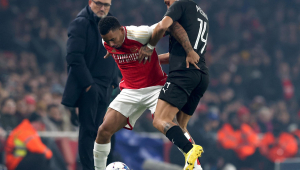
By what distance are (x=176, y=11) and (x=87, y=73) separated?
150 centimetres

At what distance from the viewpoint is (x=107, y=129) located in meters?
3.62

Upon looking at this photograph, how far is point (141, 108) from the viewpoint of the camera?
3.74 m

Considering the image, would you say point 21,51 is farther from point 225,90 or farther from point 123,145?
point 225,90

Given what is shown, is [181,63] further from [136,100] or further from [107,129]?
[107,129]

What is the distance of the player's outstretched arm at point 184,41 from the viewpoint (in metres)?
3.31

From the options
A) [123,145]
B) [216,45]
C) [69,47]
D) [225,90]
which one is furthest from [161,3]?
[69,47]

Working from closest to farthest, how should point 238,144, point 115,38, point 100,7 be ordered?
1. point 115,38
2. point 100,7
3. point 238,144

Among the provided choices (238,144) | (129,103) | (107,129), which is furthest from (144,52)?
(238,144)

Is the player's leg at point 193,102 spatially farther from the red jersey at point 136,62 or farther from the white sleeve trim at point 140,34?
the white sleeve trim at point 140,34

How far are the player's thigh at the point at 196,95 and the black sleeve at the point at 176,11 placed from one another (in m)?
0.57

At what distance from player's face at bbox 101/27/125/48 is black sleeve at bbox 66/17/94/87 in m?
0.98

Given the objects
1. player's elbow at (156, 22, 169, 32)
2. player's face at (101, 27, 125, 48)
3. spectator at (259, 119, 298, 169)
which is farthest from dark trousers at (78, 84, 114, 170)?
spectator at (259, 119, 298, 169)

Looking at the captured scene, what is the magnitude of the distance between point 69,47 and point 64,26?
566cm

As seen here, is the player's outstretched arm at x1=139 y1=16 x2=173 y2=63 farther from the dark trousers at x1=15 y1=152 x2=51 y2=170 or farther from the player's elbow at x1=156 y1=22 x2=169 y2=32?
the dark trousers at x1=15 y1=152 x2=51 y2=170
